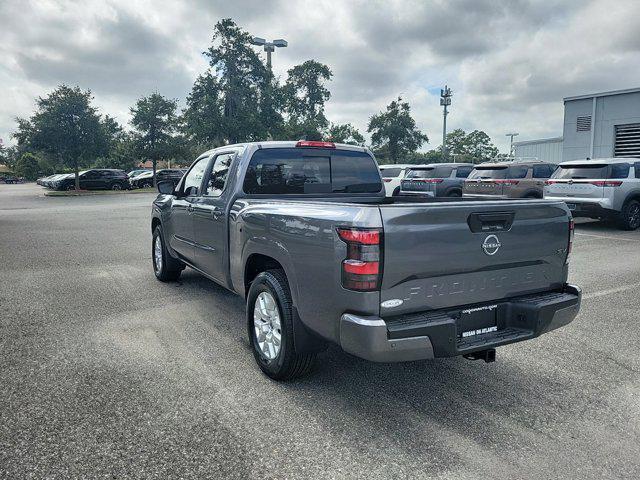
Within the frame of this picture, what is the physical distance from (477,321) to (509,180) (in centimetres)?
1303

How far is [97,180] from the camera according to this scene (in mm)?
35938

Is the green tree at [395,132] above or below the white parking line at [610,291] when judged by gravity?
above

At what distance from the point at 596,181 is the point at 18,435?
12.8 metres

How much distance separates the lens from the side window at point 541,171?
15.4m

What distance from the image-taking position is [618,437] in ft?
9.70

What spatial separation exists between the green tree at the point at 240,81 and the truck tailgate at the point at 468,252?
45.9m

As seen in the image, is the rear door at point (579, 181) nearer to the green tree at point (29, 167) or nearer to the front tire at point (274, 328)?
the front tire at point (274, 328)

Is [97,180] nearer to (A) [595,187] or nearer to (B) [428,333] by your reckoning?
(A) [595,187]

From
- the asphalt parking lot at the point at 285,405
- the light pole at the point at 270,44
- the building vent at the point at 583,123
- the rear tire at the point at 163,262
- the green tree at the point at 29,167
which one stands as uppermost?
the light pole at the point at 270,44

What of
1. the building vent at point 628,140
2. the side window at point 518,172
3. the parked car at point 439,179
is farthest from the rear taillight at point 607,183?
the building vent at point 628,140

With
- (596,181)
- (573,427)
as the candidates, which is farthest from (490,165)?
(573,427)

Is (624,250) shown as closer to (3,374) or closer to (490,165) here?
(490,165)

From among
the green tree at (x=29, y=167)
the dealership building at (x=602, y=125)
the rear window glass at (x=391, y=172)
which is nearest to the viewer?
the rear window glass at (x=391, y=172)

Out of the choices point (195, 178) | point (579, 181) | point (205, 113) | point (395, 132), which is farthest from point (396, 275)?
point (395, 132)
